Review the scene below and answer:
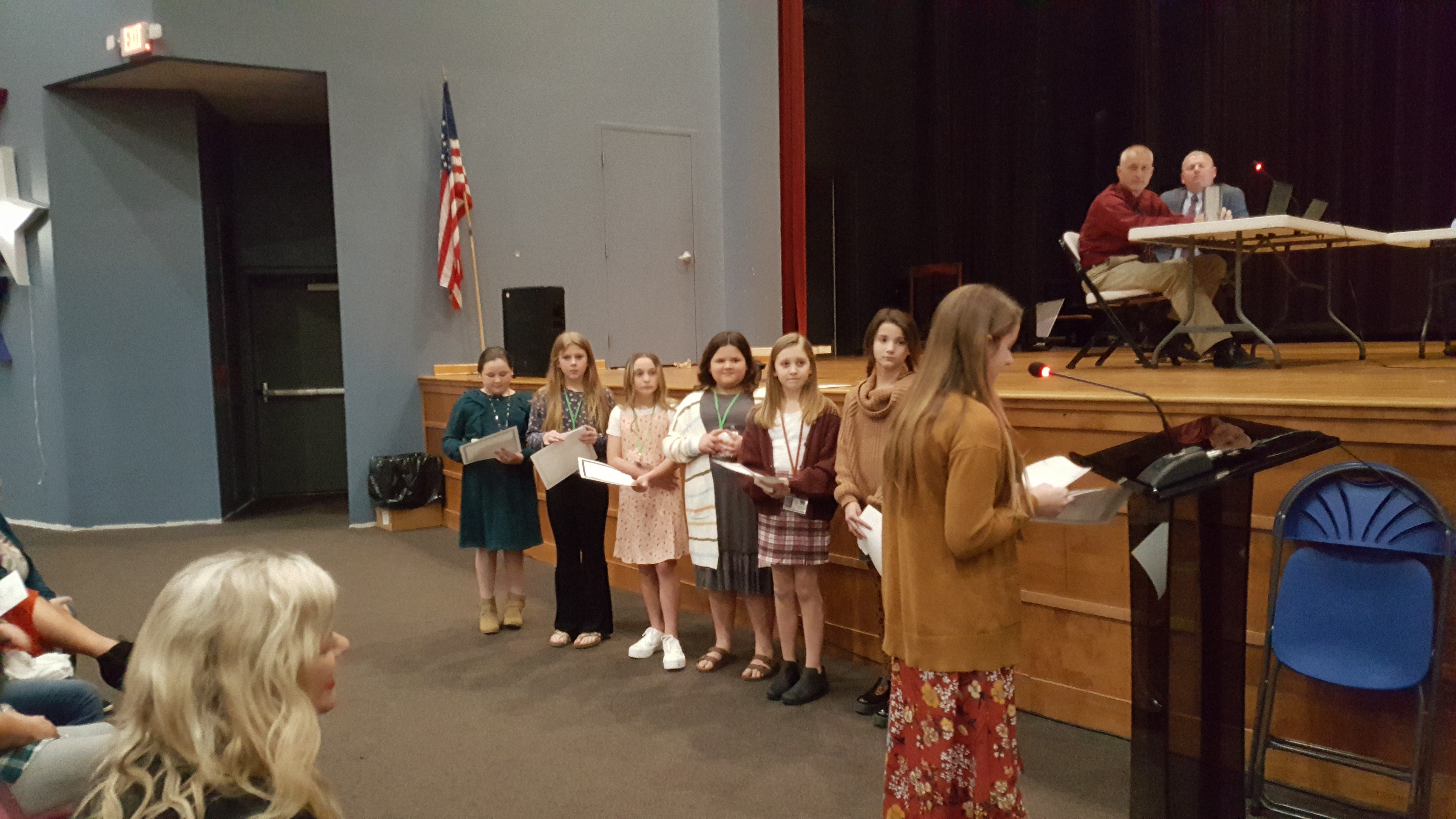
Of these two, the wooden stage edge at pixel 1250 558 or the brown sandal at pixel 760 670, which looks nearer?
the wooden stage edge at pixel 1250 558

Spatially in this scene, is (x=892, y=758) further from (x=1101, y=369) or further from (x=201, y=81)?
(x=201, y=81)

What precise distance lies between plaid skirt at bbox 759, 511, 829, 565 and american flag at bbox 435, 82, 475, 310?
5.05 m

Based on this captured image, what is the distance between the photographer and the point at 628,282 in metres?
8.94

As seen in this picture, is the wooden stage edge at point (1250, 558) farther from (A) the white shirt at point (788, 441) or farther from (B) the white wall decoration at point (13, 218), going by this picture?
(B) the white wall decoration at point (13, 218)

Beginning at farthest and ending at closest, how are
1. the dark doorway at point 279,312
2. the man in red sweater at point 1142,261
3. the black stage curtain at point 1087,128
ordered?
the dark doorway at point 279,312 → the black stage curtain at point 1087,128 → the man in red sweater at point 1142,261

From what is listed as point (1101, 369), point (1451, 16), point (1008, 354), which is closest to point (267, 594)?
point (1008, 354)

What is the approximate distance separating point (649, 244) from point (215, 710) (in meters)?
8.09

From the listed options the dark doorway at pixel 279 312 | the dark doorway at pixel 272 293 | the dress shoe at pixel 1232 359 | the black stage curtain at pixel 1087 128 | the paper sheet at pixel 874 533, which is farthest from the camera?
the dark doorway at pixel 279 312

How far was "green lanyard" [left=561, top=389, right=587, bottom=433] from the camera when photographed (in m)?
4.45

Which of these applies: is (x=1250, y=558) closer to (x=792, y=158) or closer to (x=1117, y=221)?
(x=1117, y=221)

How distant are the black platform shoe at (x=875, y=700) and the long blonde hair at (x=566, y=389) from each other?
5.56 feet

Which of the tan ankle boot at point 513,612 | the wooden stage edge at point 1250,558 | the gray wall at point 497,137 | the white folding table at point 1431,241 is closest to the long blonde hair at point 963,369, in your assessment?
the wooden stage edge at point 1250,558

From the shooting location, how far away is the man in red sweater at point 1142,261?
4.98 metres

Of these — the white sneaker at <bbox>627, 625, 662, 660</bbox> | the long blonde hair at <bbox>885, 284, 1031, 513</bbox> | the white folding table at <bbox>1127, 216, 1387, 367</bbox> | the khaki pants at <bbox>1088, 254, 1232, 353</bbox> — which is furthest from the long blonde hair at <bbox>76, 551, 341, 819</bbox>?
the khaki pants at <bbox>1088, 254, 1232, 353</bbox>
